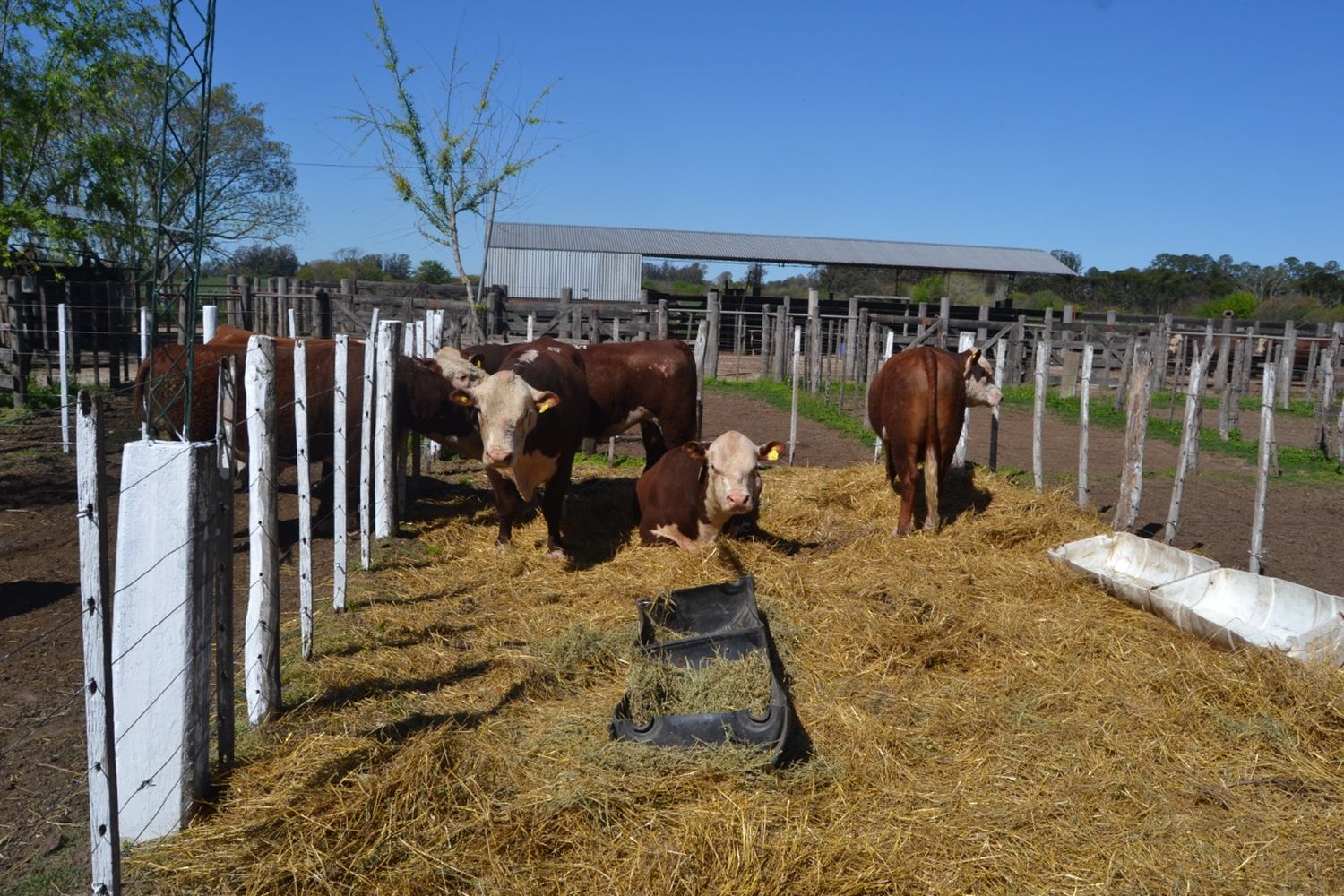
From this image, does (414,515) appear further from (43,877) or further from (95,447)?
(95,447)

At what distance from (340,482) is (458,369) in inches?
128

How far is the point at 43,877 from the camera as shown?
126 inches

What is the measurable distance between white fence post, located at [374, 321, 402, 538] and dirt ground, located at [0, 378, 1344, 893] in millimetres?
525

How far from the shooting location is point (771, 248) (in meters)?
41.2

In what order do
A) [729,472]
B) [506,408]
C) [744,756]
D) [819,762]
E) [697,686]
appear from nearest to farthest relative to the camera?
[744,756] → [819,762] → [697,686] → [729,472] → [506,408]

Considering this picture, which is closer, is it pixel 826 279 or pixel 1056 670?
pixel 1056 670

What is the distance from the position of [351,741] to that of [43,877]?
1.12 meters

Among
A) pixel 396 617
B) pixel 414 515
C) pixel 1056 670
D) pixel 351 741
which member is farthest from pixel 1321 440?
pixel 351 741

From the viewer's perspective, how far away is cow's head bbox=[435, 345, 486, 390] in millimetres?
9203

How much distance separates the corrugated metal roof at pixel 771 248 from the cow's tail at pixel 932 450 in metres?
29.7

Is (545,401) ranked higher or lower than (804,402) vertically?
higher

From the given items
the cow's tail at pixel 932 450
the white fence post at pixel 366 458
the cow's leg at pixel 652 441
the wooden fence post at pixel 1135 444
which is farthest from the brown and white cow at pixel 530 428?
the wooden fence post at pixel 1135 444

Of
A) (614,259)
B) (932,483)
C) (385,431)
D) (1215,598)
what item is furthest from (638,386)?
(614,259)

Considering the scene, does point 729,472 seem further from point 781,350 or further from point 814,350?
point 781,350
